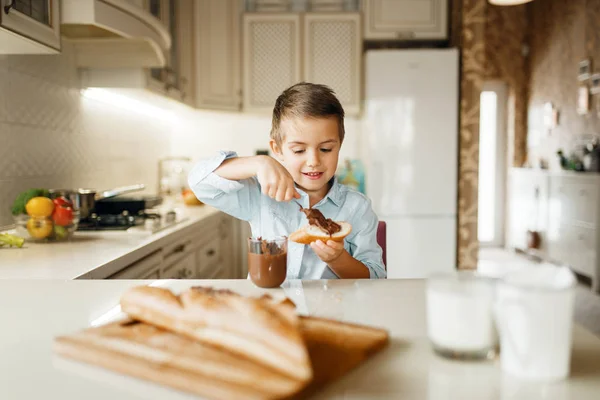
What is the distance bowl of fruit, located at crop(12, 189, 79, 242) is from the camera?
180 cm

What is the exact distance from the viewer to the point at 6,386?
0.57 m

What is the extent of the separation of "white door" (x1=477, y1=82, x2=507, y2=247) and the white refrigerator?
325cm

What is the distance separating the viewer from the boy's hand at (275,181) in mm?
1109

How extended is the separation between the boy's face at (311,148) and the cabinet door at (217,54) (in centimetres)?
257

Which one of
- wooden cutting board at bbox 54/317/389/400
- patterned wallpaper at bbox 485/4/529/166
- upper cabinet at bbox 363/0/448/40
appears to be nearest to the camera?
wooden cutting board at bbox 54/317/389/400

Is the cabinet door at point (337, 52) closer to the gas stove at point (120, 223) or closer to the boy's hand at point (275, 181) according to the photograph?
the gas stove at point (120, 223)

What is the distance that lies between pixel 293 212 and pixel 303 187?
0.08 metres

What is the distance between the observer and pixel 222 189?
138 centimetres

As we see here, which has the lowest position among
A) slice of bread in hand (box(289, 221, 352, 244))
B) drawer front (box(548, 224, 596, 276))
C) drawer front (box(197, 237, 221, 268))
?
drawer front (box(548, 224, 596, 276))

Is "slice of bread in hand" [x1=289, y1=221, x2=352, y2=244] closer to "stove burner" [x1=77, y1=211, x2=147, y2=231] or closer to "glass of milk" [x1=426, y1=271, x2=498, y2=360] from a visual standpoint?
"glass of milk" [x1=426, y1=271, x2=498, y2=360]

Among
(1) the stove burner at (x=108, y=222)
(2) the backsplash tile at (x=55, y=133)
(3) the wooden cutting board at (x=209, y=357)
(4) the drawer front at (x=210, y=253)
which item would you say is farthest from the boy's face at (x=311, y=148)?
(4) the drawer front at (x=210, y=253)

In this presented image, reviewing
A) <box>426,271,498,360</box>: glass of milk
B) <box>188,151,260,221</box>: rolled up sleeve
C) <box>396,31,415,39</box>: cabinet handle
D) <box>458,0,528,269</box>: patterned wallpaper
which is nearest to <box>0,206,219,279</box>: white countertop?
<box>188,151,260,221</box>: rolled up sleeve

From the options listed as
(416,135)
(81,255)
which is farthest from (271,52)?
(81,255)

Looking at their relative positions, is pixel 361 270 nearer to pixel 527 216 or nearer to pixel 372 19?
pixel 372 19
